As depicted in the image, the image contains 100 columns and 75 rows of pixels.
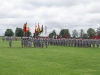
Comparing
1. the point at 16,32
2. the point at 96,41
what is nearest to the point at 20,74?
the point at 96,41

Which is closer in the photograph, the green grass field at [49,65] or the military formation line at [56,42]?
the green grass field at [49,65]

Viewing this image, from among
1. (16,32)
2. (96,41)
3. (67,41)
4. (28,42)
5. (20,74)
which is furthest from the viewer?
(16,32)

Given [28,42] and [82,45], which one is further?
[82,45]

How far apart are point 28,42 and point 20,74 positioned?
2230cm

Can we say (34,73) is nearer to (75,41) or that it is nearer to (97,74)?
(97,74)

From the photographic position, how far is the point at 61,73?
1051 cm

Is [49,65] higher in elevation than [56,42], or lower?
lower

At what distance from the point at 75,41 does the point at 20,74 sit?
98.8ft

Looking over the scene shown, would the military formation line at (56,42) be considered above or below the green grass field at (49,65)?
above

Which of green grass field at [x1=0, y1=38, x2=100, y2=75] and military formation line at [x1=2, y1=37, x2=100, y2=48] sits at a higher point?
military formation line at [x1=2, y1=37, x2=100, y2=48]

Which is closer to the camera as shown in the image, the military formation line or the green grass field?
the green grass field

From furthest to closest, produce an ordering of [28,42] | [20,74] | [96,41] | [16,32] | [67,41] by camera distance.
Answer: [16,32] < [67,41] < [96,41] < [28,42] < [20,74]

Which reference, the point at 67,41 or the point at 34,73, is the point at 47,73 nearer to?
the point at 34,73

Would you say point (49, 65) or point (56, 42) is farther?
point (56, 42)
